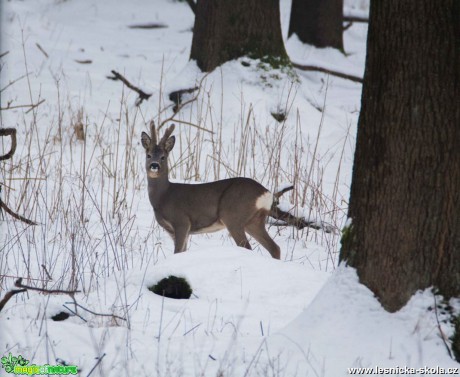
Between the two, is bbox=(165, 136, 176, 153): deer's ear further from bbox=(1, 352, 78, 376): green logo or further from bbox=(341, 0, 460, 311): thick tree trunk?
bbox=(1, 352, 78, 376): green logo

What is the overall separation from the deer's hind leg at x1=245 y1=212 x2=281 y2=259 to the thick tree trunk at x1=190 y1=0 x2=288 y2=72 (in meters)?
4.67

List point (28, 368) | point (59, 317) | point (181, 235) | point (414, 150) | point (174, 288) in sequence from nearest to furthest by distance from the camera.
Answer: point (28, 368)
point (414, 150)
point (59, 317)
point (174, 288)
point (181, 235)

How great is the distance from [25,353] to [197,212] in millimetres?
3439

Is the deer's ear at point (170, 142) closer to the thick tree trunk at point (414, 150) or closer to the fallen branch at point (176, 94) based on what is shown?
the thick tree trunk at point (414, 150)

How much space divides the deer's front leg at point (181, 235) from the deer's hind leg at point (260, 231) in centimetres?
48

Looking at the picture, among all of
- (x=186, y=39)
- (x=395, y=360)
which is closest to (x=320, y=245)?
(x=395, y=360)

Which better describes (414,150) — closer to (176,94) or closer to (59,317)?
(59,317)

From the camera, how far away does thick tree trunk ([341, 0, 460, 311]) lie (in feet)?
12.1

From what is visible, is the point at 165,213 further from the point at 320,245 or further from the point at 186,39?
the point at 186,39

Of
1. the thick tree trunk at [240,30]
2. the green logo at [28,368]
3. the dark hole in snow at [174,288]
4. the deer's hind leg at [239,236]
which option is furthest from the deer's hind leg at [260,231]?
the thick tree trunk at [240,30]

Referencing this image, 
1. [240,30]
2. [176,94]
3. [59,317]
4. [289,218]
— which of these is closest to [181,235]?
[289,218]

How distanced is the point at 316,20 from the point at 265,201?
28.6 ft

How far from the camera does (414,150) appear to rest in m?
3.73

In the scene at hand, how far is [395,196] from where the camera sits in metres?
3.79
